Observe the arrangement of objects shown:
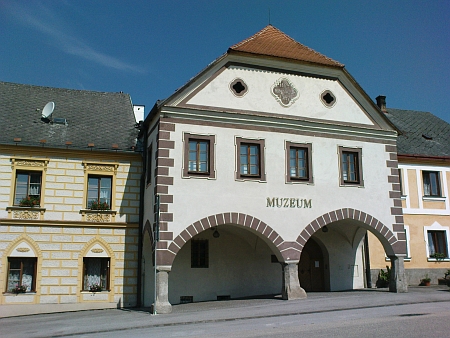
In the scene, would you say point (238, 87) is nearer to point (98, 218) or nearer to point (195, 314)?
point (98, 218)

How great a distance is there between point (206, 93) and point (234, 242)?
625 cm

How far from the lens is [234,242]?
68.2ft

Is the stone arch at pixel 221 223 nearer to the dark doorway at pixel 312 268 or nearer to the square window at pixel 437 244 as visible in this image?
the dark doorway at pixel 312 268

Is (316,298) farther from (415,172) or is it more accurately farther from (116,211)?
(415,172)

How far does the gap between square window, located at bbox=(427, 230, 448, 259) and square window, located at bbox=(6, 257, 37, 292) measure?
701 inches

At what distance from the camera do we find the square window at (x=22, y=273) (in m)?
18.5

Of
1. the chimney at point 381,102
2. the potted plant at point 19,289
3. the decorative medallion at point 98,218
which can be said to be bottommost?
the potted plant at point 19,289

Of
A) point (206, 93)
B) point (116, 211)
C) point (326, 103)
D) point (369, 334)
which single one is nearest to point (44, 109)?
point (116, 211)

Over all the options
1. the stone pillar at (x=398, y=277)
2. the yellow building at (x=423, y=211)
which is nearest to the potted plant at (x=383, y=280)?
the yellow building at (x=423, y=211)

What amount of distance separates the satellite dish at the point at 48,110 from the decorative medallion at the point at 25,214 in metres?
4.22

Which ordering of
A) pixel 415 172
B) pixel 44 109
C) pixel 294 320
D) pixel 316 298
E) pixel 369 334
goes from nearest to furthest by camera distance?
pixel 369 334 → pixel 294 320 → pixel 316 298 → pixel 44 109 → pixel 415 172

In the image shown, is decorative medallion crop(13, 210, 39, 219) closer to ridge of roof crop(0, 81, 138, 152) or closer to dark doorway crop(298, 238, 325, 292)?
ridge of roof crop(0, 81, 138, 152)

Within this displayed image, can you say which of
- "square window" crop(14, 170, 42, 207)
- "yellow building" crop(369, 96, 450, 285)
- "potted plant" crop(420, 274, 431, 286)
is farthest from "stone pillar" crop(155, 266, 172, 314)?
"potted plant" crop(420, 274, 431, 286)

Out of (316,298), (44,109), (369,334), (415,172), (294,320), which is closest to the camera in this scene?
(369,334)
